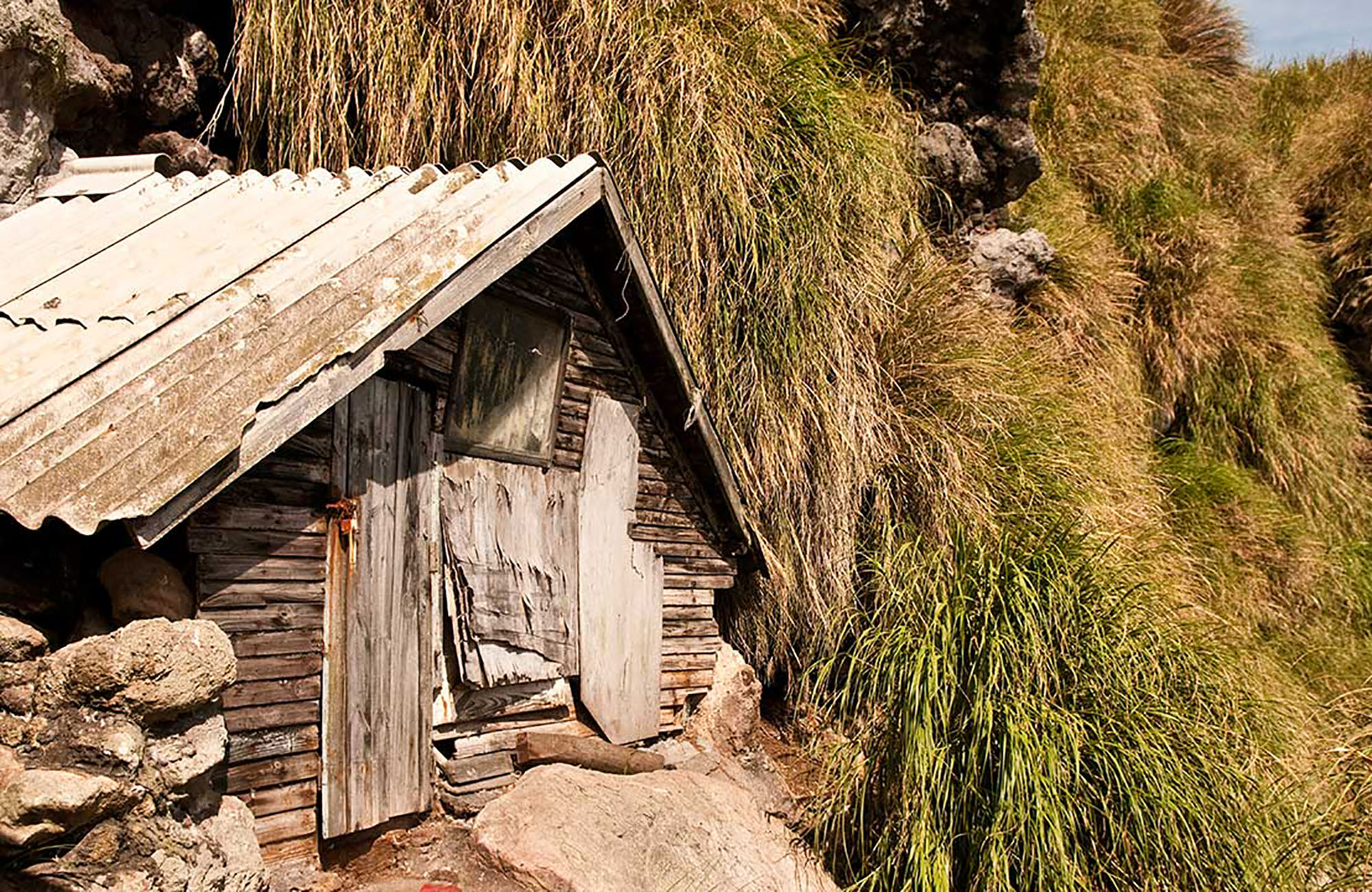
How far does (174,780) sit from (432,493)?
137cm

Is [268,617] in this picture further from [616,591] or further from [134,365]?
[616,591]

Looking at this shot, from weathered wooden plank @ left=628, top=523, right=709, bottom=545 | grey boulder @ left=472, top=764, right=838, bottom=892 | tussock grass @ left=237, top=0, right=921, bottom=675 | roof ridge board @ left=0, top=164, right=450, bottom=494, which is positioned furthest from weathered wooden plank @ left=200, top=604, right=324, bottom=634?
tussock grass @ left=237, top=0, right=921, bottom=675

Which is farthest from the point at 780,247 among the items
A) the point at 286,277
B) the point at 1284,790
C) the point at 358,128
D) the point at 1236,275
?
the point at 1236,275

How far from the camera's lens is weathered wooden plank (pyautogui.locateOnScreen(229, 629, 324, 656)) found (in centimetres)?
332

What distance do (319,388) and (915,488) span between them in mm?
3668

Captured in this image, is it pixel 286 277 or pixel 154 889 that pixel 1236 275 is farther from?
pixel 154 889

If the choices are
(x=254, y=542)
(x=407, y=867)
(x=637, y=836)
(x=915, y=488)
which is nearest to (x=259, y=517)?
(x=254, y=542)

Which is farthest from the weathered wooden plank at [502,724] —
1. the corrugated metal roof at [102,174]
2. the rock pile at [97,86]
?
the rock pile at [97,86]

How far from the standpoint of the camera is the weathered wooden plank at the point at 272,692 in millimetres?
3287

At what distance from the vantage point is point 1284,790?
4488 mm

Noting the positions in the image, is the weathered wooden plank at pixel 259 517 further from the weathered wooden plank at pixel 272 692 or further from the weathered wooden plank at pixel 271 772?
the weathered wooden plank at pixel 271 772

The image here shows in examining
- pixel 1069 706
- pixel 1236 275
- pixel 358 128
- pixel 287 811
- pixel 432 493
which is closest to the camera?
pixel 287 811

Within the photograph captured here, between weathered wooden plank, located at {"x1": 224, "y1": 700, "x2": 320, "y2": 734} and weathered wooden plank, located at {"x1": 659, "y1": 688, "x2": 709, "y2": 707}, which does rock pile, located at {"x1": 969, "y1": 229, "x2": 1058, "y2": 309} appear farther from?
weathered wooden plank, located at {"x1": 224, "y1": 700, "x2": 320, "y2": 734}

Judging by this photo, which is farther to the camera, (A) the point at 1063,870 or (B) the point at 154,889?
(A) the point at 1063,870
